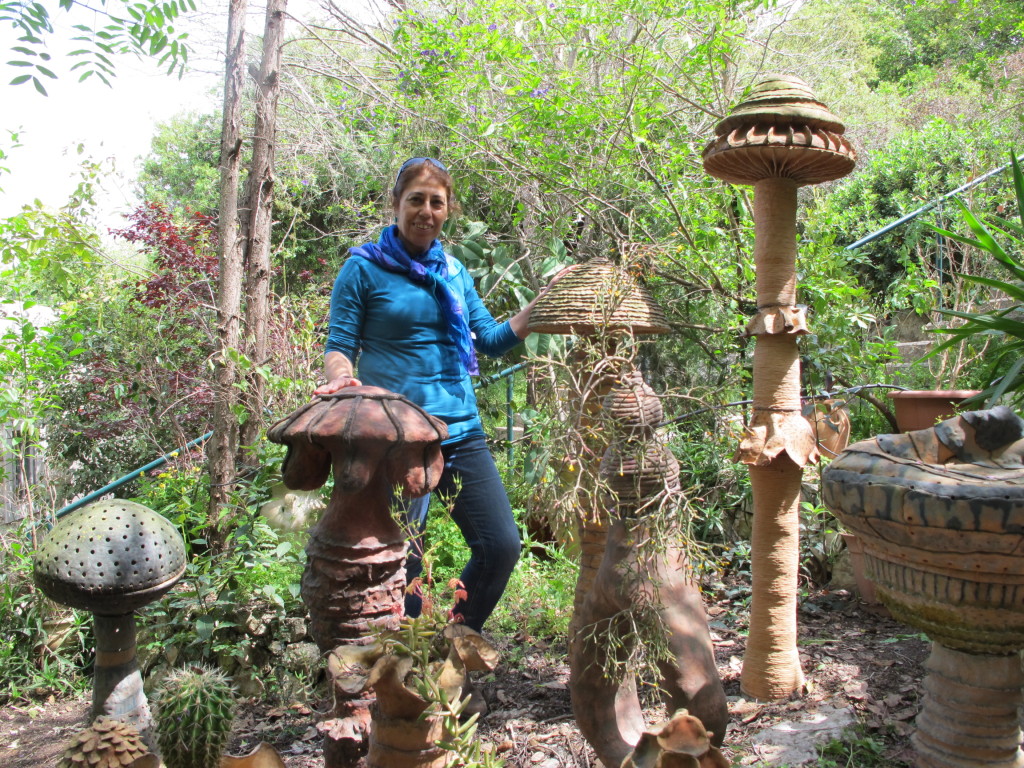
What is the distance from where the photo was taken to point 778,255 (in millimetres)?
2473

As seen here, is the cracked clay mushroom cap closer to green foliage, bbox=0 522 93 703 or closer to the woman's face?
the woman's face

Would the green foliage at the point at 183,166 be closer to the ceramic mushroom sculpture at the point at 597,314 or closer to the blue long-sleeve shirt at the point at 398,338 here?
the blue long-sleeve shirt at the point at 398,338

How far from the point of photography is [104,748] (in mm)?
1214

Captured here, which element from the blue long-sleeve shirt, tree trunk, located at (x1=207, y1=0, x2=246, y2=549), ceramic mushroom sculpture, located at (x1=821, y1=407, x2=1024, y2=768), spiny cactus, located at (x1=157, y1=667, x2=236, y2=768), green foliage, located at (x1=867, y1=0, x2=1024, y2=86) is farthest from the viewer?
green foliage, located at (x1=867, y1=0, x2=1024, y2=86)

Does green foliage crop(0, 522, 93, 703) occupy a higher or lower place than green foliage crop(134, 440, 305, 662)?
lower

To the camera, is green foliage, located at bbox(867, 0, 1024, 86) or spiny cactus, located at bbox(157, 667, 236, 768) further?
green foliage, located at bbox(867, 0, 1024, 86)

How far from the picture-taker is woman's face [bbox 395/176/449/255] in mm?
2520

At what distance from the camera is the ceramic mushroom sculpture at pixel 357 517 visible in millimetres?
1598

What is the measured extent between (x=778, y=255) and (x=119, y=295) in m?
6.06

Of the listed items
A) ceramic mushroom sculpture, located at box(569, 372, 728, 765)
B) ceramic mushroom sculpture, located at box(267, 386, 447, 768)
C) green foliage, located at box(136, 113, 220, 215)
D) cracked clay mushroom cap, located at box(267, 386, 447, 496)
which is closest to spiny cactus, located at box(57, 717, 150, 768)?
ceramic mushroom sculpture, located at box(267, 386, 447, 768)

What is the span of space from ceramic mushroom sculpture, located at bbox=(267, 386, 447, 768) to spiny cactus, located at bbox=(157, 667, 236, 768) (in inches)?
8.8

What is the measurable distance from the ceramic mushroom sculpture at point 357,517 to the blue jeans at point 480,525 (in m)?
0.81

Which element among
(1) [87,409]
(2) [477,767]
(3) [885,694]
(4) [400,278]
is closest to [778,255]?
(4) [400,278]

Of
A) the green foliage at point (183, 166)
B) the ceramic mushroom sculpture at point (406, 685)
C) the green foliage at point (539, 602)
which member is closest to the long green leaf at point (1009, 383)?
the green foliage at point (539, 602)
